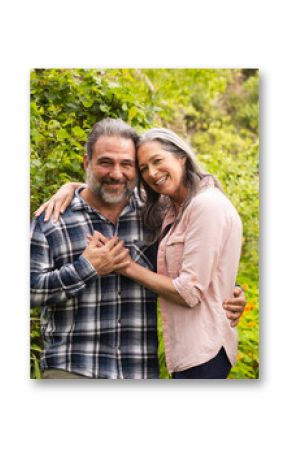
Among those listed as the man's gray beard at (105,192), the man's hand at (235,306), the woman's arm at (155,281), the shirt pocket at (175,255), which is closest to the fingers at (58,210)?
the man's gray beard at (105,192)

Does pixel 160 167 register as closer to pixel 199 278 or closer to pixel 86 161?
pixel 86 161

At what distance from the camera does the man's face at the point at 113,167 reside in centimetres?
223

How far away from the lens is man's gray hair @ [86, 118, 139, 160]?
2.24 meters

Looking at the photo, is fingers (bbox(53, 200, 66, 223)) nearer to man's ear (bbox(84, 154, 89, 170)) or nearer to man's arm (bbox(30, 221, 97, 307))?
man's arm (bbox(30, 221, 97, 307))

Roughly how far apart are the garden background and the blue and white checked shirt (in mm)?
86

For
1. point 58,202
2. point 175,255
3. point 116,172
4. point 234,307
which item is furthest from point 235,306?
point 58,202

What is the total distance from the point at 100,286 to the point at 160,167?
55 centimetres

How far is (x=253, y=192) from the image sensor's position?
2303 millimetres

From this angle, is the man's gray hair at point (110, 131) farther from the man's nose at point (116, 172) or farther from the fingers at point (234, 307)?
the fingers at point (234, 307)

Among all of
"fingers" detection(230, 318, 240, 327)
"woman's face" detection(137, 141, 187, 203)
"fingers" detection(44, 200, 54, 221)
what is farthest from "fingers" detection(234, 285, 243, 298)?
"fingers" detection(44, 200, 54, 221)

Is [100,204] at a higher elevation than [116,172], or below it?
below

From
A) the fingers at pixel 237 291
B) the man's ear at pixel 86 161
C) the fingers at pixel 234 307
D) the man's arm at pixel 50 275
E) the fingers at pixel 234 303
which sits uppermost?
the man's ear at pixel 86 161

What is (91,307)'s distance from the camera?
2.24 meters
